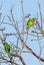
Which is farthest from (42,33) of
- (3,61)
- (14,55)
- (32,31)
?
(3,61)

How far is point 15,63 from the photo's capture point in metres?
1.10

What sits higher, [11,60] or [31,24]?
[31,24]

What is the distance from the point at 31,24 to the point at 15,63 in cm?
33

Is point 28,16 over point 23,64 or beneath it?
over

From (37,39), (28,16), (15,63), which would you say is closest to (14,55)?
(15,63)

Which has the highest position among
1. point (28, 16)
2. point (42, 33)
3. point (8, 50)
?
point (28, 16)

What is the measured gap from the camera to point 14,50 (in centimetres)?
116

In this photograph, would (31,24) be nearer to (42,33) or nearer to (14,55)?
(42,33)

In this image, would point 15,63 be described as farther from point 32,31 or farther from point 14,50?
point 32,31

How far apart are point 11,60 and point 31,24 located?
32 cm

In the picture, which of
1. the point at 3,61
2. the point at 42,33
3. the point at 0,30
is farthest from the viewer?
the point at 0,30

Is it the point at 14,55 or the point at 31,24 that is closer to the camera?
the point at 14,55

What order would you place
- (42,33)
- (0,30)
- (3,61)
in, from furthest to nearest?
(0,30) → (3,61) → (42,33)

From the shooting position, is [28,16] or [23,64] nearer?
[23,64]
